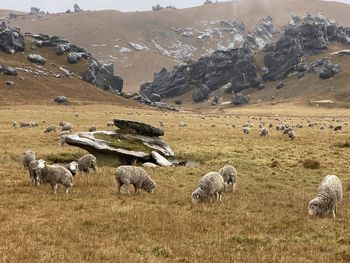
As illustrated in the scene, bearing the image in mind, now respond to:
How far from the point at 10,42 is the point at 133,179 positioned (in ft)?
510

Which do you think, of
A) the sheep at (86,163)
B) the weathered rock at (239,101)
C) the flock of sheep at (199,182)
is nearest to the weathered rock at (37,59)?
the weathered rock at (239,101)

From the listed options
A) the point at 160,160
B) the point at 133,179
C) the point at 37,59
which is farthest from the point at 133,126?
the point at 37,59

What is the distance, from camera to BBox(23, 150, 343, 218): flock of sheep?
57.9 feet

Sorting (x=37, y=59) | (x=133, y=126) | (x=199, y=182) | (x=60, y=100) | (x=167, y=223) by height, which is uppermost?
(x=199, y=182)

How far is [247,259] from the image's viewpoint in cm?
1230

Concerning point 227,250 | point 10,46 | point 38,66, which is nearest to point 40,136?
point 227,250

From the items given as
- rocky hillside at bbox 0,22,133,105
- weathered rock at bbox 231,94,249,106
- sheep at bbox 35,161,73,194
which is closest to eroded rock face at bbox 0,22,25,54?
rocky hillside at bbox 0,22,133,105

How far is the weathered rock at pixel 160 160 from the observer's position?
32188 millimetres

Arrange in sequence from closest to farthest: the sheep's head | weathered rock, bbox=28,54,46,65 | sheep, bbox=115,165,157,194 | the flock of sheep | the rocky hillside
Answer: the sheep's head < the flock of sheep < sheep, bbox=115,165,157,194 < the rocky hillside < weathered rock, bbox=28,54,46,65

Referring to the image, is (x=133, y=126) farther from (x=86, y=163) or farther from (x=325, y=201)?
(x=325, y=201)

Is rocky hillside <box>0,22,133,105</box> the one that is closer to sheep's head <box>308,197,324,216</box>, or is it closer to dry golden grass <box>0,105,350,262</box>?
dry golden grass <box>0,105,350,262</box>

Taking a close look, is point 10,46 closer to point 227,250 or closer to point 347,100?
point 347,100

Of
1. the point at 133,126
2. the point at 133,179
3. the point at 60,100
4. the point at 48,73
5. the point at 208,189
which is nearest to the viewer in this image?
the point at 208,189

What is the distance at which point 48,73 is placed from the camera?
147 meters
